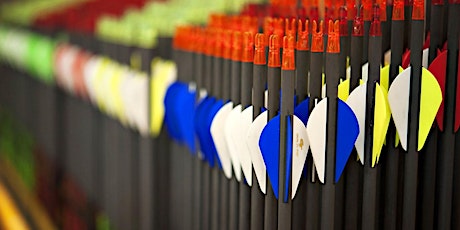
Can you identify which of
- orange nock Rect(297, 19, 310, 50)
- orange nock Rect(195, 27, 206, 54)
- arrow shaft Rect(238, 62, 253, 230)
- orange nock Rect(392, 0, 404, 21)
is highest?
orange nock Rect(392, 0, 404, 21)

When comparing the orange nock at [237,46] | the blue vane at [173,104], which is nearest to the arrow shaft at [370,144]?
the orange nock at [237,46]

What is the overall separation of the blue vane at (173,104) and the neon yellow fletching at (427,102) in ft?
3.12

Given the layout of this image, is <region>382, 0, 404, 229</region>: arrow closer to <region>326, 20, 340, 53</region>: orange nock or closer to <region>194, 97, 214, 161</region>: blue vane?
<region>326, 20, 340, 53</region>: orange nock

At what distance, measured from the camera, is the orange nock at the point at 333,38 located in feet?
5.28

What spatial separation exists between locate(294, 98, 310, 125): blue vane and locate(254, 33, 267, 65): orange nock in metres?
0.16

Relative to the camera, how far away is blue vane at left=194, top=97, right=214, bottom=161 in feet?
6.87

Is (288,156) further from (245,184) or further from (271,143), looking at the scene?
(245,184)

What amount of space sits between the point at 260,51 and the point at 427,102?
16.9 inches

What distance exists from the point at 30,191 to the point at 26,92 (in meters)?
0.94

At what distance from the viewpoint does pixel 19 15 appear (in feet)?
23.5

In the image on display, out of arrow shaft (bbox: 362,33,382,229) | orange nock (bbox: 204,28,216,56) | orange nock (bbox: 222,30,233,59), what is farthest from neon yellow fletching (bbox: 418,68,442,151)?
orange nock (bbox: 204,28,216,56)

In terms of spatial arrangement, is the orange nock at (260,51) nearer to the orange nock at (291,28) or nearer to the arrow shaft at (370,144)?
the orange nock at (291,28)

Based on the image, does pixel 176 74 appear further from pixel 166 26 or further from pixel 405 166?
pixel 405 166

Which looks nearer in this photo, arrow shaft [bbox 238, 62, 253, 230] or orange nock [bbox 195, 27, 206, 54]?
arrow shaft [bbox 238, 62, 253, 230]
